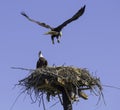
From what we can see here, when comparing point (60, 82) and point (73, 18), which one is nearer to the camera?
point (60, 82)

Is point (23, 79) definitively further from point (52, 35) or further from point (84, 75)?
point (52, 35)

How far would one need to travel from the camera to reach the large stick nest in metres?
22.9

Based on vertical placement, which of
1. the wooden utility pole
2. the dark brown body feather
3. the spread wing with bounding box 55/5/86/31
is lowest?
the wooden utility pole

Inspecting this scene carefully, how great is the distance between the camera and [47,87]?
2300cm

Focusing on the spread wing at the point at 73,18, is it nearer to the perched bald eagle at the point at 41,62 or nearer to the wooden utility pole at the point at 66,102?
the perched bald eagle at the point at 41,62

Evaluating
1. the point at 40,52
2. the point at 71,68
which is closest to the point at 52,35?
the point at 40,52

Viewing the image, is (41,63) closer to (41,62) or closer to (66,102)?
(41,62)

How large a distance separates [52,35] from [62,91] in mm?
4682

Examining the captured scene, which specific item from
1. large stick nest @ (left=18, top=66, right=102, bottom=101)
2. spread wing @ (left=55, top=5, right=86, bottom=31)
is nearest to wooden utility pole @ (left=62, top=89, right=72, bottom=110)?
large stick nest @ (left=18, top=66, right=102, bottom=101)

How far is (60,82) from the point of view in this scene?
74.9 ft

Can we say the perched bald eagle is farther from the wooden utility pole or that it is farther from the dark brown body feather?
the wooden utility pole

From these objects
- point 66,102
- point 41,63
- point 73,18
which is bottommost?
point 66,102

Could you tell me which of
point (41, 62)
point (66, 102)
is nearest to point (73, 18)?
point (41, 62)

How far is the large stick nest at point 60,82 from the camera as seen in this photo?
75.1ft
